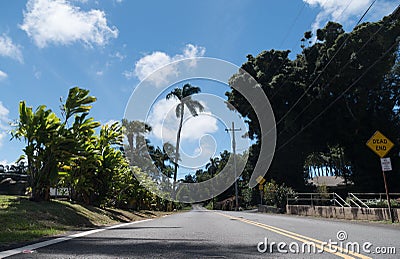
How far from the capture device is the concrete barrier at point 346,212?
43.3ft

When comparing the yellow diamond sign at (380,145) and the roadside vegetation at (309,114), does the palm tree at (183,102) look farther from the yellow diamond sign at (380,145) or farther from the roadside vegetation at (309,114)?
the yellow diamond sign at (380,145)

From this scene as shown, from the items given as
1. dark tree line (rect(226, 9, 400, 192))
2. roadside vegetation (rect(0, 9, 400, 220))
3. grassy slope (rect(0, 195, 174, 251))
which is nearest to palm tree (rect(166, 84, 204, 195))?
roadside vegetation (rect(0, 9, 400, 220))

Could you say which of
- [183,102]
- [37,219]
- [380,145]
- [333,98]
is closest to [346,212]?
[380,145]

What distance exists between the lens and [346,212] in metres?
16.5

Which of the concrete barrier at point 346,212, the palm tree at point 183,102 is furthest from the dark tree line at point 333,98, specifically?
the concrete barrier at point 346,212

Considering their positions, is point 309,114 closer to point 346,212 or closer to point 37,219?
point 346,212

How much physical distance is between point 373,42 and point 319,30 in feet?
17.0

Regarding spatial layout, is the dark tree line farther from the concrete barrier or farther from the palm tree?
the concrete barrier

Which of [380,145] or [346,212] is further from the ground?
[380,145]

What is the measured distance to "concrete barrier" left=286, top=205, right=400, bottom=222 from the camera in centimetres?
1320

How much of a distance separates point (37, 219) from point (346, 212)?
44.2 feet

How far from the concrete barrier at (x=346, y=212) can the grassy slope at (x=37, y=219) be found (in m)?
10.3

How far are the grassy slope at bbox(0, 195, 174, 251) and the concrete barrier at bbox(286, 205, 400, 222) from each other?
10.3 m

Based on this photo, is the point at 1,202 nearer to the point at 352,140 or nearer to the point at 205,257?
the point at 205,257
